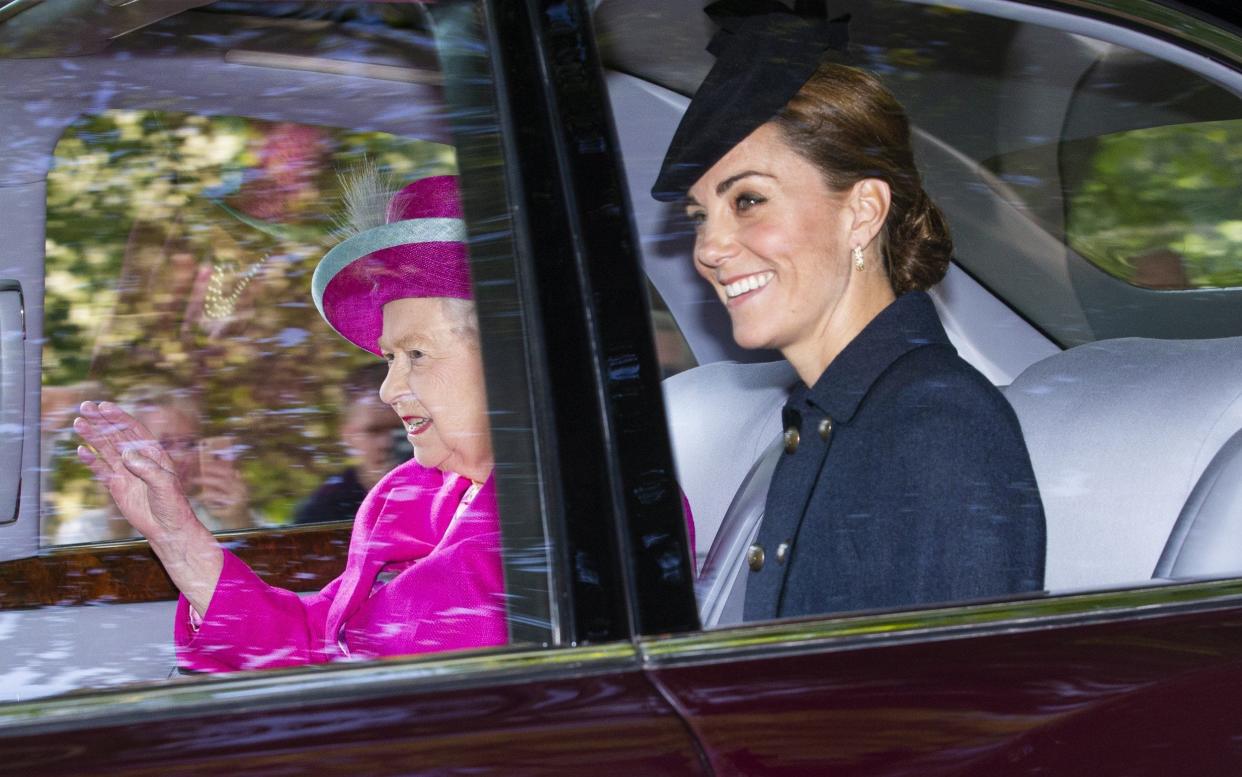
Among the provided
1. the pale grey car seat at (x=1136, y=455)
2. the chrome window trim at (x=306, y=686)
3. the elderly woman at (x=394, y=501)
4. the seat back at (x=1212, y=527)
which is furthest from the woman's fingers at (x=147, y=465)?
the seat back at (x=1212, y=527)

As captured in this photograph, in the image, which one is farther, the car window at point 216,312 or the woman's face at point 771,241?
the woman's face at point 771,241

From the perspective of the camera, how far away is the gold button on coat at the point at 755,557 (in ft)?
4.81

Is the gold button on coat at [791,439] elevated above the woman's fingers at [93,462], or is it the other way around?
the woman's fingers at [93,462]

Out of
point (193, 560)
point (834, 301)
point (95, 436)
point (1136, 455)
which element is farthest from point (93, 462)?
point (1136, 455)

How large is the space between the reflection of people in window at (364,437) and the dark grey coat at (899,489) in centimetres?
39

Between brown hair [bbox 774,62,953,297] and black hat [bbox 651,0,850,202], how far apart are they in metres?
0.02

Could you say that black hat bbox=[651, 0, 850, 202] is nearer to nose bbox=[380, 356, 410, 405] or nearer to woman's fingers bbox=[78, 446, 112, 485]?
nose bbox=[380, 356, 410, 405]

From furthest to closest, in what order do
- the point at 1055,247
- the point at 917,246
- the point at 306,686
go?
1. the point at 1055,247
2. the point at 917,246
3. the point at 306,686

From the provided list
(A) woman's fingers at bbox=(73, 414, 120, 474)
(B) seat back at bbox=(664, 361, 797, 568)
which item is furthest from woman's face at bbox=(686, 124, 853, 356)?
(A) woman's fingers at bbox=(73, 414, 120, 474)

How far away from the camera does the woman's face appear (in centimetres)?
154

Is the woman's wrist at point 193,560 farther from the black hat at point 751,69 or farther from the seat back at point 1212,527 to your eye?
the seat back at point 1212,527

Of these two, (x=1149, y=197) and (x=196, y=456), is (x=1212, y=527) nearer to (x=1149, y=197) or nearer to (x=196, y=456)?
(x=1149, y=197)

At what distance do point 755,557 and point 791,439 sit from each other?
0.60ft

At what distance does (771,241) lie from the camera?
1573 millimetres
